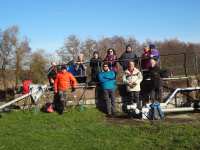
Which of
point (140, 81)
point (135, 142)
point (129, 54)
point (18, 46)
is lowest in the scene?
point (135, 142)

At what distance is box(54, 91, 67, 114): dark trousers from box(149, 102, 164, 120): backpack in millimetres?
3049

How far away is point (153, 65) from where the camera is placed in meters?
14.2

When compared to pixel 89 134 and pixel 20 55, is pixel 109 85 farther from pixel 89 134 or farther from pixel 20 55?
pixel 20 55

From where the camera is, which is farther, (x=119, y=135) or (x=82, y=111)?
(x=82, y=111)

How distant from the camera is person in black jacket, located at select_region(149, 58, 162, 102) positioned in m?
13.9

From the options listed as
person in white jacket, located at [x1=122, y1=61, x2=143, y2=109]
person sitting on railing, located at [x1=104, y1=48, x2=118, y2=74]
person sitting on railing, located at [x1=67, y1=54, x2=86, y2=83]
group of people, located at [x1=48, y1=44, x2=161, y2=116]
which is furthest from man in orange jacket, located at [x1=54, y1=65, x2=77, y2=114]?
person in white jacket, located at [x1=122, y1=61, x2=143, y2=109]

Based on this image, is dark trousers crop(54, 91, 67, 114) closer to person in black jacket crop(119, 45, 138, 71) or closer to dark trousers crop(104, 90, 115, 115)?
dark trousers crop(104, 90, 115, 115)

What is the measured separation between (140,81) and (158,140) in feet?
15.4

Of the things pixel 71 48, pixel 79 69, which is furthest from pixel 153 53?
pixel 71 48

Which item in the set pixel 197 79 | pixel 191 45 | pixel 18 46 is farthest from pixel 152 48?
pixel 191 45

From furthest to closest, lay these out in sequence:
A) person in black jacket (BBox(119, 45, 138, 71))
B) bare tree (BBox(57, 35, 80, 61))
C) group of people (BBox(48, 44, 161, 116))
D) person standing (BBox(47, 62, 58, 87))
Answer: bare tree (BBox(57, 35, 80, 61)) < person standing (BBox(47, 62, 58, 87)) < person in black jacket (BBox(119, 45, 138, 71)) < group of people (BBox(48, 44, 161, 116))

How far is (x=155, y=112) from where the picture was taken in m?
12.4

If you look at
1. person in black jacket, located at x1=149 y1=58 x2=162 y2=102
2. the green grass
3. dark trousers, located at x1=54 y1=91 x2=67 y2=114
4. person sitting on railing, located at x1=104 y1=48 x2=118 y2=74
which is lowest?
the green grass

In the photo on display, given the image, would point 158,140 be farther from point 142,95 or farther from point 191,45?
point 191,45
